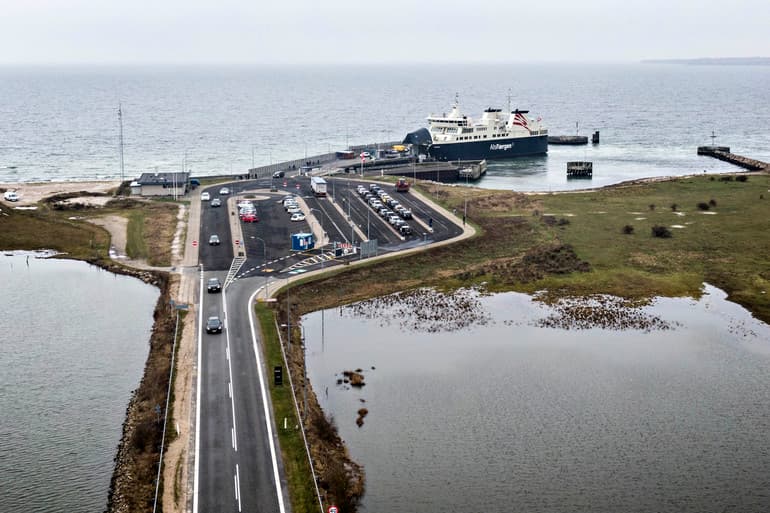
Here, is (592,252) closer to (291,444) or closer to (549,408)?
(549,408)

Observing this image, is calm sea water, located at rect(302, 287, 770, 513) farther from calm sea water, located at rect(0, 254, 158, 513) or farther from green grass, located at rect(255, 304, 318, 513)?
calm sea water, located at rect(0, 254, 158, 513)

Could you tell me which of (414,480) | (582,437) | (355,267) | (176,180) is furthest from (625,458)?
(176,180)

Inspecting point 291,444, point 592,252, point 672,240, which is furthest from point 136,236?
point 672,240

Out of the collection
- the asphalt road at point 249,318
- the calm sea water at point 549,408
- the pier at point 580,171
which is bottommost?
the calm sea water at point 549,408

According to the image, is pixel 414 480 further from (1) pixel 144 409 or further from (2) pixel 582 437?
(1) pixel 144 409

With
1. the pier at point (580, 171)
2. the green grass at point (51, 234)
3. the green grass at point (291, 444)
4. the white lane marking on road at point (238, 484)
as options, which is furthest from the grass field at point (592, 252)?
the pier at point (580, 171)

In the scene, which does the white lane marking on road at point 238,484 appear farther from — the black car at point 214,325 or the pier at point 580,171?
the pier at point 580,171
